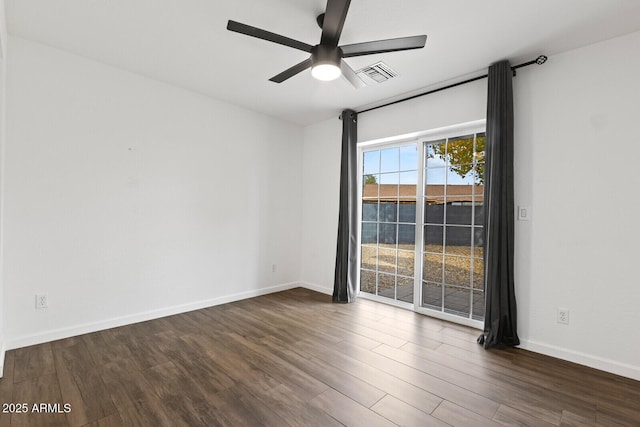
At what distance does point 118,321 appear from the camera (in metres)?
3.16

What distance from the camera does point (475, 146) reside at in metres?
3.33

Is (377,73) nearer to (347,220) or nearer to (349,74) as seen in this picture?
(349,74)

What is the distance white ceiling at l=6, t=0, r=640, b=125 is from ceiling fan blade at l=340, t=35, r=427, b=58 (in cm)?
29

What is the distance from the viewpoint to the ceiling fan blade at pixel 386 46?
2.03 m

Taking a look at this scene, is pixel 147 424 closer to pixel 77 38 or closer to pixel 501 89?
pixel 77 38

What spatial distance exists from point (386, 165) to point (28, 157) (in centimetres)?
388

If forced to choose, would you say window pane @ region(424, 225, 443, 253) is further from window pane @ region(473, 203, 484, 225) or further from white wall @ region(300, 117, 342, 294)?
white wall @ region(300, 117, 342, 294)

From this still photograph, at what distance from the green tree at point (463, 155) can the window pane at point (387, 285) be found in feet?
5.45

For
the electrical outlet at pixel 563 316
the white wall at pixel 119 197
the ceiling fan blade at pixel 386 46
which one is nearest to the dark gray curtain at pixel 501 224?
the electrical outlet at pixel 563 316

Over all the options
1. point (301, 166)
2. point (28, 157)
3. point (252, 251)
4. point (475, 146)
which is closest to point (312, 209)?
point (301, 166)

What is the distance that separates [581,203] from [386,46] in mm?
2137

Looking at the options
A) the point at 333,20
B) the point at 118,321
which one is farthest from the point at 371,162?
the point at 118,321

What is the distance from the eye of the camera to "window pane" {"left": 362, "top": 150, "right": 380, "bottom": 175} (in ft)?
14.2

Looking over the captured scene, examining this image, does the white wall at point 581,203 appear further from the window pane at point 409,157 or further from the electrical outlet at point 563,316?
the window pane at point 409,157
